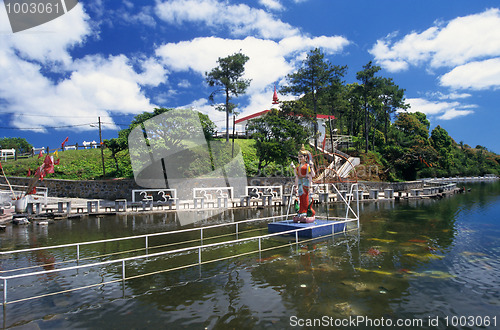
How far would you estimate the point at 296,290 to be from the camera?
9328mm

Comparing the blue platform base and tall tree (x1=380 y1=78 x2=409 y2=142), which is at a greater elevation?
tall tree (x1=380 y1=78 x2=409 y2=142)

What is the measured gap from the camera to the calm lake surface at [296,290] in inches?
297

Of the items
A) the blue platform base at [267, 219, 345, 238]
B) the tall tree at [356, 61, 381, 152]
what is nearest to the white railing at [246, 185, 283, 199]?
the blue platform base at [267, 219, 345, 238]

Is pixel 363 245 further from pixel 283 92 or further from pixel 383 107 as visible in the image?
pixel 383 107

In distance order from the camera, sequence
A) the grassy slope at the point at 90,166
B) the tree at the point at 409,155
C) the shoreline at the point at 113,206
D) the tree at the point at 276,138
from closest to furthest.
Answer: the shoreline at the point at 113,206 → the grassy slope at the point at 90,166 → the tree at the point at 276,138 → the tree at the point at 409,155

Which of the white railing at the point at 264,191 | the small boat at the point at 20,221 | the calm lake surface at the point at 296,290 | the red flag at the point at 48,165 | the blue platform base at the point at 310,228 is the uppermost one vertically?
the red flag at the point at 48,165

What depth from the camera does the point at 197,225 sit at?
2105cm

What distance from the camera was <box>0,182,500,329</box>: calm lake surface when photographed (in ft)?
24.7

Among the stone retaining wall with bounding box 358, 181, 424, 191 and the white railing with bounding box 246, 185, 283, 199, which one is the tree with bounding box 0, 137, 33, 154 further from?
the stone retaining wall with bounding box 358, 181, 424, 191

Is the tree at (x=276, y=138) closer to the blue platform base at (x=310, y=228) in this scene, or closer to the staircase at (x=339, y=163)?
the staircase at (x=339, y=163)

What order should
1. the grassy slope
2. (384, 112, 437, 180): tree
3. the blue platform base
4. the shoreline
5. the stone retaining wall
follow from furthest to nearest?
(384, 112, 437, 180): tree < the stone retaining wall < the grassy slope < the shoreline < the blue platform base

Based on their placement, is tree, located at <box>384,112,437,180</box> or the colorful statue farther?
tree, located at <box>384,112,437,180</box>

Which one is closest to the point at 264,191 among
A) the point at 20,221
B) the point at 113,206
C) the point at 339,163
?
the point at 113,206

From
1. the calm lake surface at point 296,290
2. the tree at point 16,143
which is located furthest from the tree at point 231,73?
the tree at point 16,143
